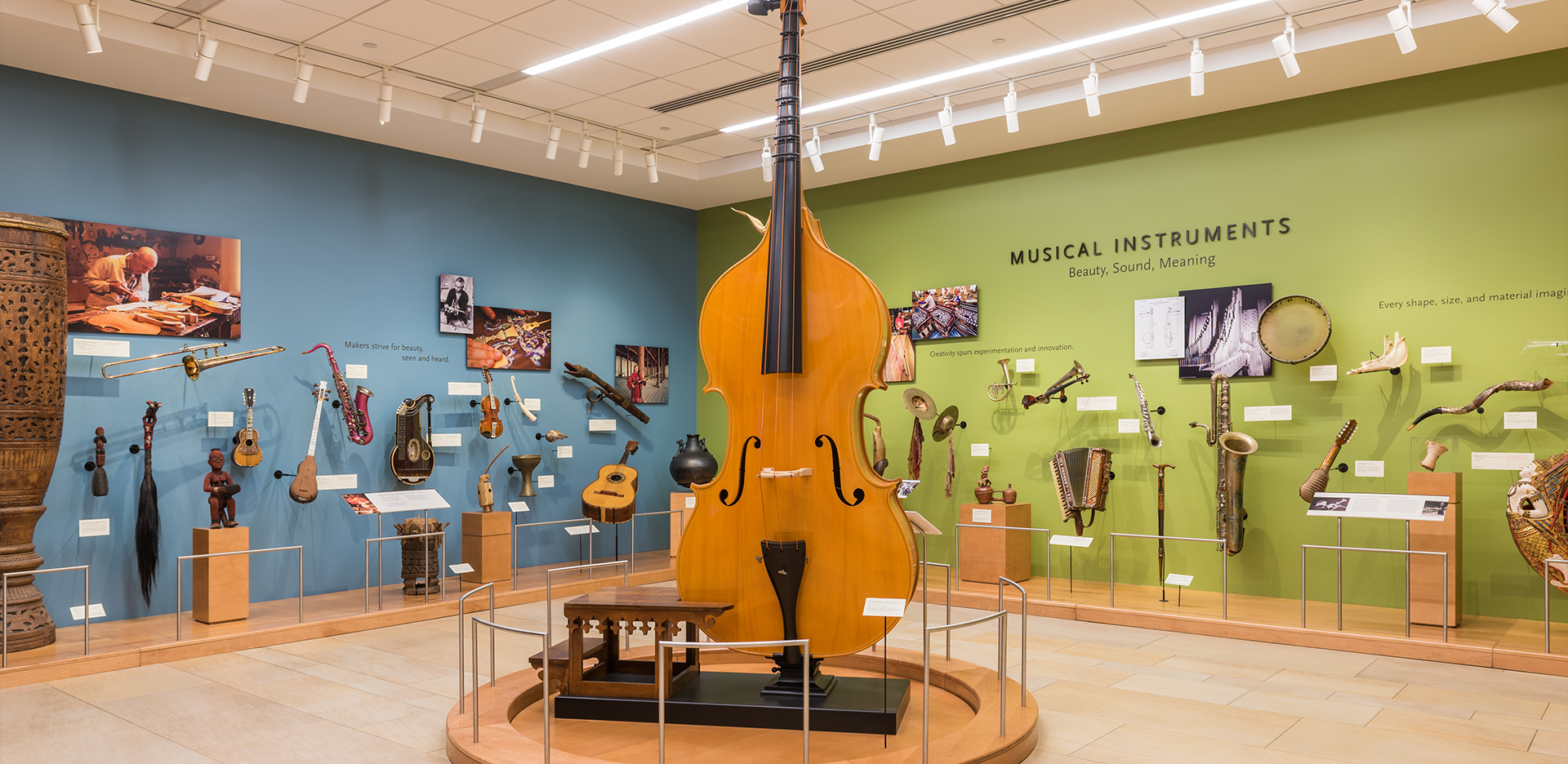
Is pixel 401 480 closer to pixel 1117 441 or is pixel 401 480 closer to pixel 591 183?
pixel 591 183

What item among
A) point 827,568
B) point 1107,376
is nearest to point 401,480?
point 827,568

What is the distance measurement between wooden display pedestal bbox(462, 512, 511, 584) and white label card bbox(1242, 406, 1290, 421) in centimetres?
583

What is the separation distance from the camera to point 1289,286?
7316 millimetres

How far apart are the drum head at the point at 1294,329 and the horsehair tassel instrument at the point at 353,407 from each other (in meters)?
6.80

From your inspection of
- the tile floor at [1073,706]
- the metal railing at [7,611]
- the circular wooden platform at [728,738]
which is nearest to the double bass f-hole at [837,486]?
the circular wooden platform at [728,738]

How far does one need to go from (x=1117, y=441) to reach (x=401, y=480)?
230 inches

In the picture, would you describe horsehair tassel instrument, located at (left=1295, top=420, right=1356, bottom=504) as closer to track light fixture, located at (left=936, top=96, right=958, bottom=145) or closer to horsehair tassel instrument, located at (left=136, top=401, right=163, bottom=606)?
track light fixture, located at (left=936, top=96, right=958, bottom=145)

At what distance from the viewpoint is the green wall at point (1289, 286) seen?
648cm

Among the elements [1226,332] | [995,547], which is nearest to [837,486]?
[995,547]

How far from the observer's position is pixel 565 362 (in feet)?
31.1

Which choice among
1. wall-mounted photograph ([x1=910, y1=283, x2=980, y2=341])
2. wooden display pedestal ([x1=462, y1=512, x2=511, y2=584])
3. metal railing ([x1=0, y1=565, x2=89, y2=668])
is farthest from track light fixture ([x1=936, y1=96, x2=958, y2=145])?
metal railing ([x1=0, y1=565, x2=89, y2=668])

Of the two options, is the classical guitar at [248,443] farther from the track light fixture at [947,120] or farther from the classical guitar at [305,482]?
the track light fixture at [947,120]

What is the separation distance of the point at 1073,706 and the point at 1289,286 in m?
4.07

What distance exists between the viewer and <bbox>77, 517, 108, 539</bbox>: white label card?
6.52 metres
